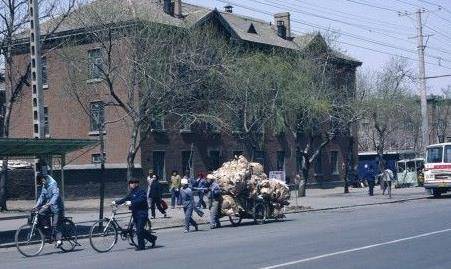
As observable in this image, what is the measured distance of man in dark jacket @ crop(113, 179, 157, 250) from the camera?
16797mm

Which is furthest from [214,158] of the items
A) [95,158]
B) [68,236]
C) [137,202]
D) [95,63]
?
[137,202]

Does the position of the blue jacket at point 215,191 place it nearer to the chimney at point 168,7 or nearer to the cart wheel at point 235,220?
the cart wheel at point 235,220

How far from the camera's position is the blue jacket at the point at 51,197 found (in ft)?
58.6

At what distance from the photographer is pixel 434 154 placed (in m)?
37.7

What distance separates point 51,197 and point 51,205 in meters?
0.31

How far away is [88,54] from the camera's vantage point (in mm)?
34906

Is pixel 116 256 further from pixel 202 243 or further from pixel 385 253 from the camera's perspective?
pixel 385 253

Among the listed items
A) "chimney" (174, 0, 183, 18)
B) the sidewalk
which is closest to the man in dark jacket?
the sidewalk

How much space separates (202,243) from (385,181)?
Answer: 25.4 metres

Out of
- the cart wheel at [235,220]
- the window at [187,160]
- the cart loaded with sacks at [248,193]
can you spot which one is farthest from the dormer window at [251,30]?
the cart loaded with sacks at [248,193]

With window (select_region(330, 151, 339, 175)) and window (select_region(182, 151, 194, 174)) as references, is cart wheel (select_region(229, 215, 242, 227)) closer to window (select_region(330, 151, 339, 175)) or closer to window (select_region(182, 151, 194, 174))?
window (select_region(182, 151, 194, 174))

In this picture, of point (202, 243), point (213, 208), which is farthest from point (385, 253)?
point (213, 208)

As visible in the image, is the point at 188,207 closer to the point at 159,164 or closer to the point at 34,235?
the point at 34,235

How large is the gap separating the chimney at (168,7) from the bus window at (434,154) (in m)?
16.6
